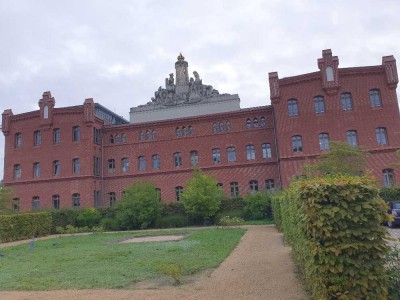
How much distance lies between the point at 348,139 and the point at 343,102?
11.4 feet

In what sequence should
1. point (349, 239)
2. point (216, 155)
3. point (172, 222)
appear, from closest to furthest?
point (349, 239)
point (172, 222)
point (216, 155)

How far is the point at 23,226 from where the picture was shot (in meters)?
24.9

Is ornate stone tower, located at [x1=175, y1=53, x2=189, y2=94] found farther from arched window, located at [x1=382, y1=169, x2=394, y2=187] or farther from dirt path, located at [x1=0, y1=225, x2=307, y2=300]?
dirt path, located at [x1=0, y1=225, x2=307, y2=300]

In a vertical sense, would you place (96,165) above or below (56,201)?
above

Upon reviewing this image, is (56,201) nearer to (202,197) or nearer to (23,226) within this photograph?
(23,226)

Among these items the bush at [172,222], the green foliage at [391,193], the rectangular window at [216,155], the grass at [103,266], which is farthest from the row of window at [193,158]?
the grass at [103,266]

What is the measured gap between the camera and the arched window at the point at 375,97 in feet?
107

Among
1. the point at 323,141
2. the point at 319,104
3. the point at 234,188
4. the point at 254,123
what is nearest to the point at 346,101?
the point at 319,104

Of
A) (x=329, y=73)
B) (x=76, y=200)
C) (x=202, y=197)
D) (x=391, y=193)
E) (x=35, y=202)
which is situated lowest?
(x=391, y=193)

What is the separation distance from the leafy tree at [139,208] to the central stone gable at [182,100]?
52.6 ft

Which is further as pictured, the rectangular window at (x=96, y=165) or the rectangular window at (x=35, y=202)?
the rectangular window at (x=35, y=202)

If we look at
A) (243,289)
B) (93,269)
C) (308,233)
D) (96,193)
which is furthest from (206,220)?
(308,233)

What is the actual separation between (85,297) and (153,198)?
23.0 m

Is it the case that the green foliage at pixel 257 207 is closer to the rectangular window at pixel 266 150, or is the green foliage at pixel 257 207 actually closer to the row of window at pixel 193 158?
the rectangular window at pixel 266 150
